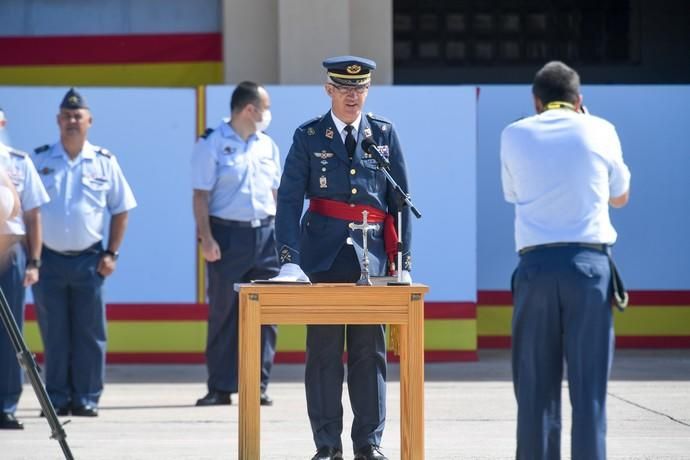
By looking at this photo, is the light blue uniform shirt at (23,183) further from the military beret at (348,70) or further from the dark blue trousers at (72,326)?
the military beret at (348,70)

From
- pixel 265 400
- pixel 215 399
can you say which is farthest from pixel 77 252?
pixel 265 400

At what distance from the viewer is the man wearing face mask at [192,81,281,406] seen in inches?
388

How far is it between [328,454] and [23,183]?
294 cm

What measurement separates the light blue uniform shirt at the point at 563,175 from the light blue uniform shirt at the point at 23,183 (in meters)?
3.82

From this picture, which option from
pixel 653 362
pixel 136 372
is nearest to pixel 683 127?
pixel 653 362

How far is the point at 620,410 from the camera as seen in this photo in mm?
9609

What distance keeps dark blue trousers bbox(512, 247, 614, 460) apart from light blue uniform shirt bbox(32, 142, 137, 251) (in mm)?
4175

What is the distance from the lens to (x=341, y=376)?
7.35 metres

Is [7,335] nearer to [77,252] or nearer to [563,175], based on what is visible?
[77,252]

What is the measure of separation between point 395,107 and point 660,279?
2953 mm

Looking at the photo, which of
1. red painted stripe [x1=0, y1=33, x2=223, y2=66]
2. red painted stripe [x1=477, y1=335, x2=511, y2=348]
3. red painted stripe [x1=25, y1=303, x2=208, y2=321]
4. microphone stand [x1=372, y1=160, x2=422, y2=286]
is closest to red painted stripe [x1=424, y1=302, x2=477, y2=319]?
red painted stripe [x1=477, y1=335, x2=511, y2=348]

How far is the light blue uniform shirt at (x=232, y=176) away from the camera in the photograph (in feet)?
32.4

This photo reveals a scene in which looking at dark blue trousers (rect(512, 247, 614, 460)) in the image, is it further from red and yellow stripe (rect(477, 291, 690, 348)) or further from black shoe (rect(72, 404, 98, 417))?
red and yellow stripe (rect(477, 291, 690, 348))

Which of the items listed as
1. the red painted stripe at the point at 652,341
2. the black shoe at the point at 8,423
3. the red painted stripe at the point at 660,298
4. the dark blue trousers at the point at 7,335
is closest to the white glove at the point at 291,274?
the dark blue trousers at the point at 7,335
